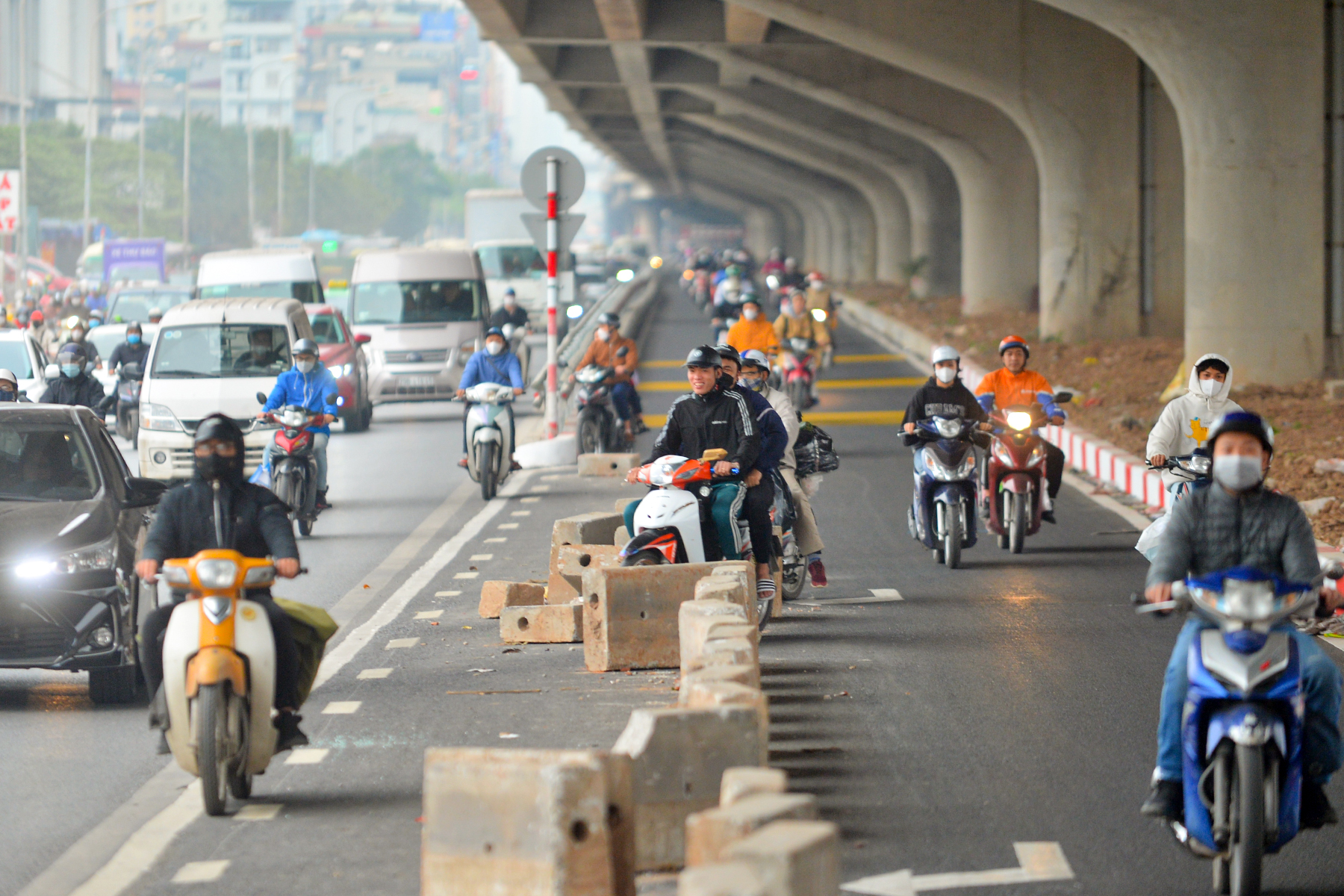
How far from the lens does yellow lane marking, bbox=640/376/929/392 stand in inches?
1219

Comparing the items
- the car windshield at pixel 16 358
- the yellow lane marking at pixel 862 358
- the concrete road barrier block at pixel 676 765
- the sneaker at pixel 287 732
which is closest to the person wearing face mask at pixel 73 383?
the car windshield at pixel 16 358

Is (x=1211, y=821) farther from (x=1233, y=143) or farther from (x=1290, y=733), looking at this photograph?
(x=1233, y=143)

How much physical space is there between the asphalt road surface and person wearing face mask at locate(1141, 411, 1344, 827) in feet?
1.13

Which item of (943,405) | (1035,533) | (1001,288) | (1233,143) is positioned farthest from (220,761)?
(1001,288)

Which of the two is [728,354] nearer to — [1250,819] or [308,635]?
[308,635]

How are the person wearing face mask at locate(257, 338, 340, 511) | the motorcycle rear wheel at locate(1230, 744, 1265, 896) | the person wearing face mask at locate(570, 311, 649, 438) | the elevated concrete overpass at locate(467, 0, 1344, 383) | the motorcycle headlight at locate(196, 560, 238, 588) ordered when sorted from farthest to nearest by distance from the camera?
1. the elevated concrete overpass at locate(467, 0, 1344, 383)
2. the person wearing face mask at locate(570, 311, 649, 438)
3. the person wearing face mask at locate(257, 338, 340, 511)
4. the motorcycle headlight at locate(196, 560, 238, 588)
5. the motorcycle rear wheel at locate(1230, 744, 1265, 896)

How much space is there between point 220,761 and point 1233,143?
56.8ft

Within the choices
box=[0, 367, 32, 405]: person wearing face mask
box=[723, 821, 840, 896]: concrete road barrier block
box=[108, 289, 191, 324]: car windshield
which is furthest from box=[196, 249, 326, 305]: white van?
box=[723, 821, 840, 896]: concrete road barrier block

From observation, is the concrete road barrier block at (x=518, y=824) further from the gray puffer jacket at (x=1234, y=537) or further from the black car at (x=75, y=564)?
the black car at (x=75, y=564)

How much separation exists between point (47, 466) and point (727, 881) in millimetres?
6606

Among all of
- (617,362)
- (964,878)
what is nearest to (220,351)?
(617,362)

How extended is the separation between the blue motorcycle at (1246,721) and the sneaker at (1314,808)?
85 mm

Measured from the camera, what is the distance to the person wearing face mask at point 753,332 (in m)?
20.4

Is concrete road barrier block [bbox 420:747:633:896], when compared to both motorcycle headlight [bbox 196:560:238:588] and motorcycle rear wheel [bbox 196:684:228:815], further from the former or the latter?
motorcycle headlight [bbox 196:560:238:588]
